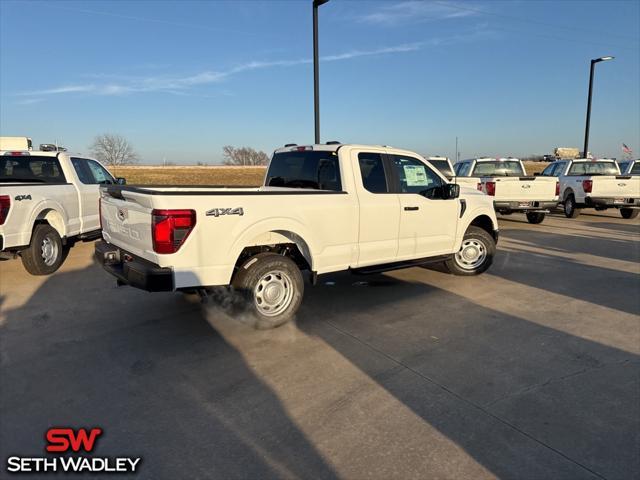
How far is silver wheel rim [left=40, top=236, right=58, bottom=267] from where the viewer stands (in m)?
7.07

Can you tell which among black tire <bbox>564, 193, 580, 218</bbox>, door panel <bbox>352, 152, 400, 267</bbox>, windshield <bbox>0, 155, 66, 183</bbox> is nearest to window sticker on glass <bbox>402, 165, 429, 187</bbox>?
door panel <bbox>352, 152, 400, 267</bbox>

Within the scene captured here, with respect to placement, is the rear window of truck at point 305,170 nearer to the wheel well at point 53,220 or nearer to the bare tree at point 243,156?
the wheel well at point 53,220

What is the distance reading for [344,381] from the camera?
11.8 ft

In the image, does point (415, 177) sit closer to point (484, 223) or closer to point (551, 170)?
point (484, 223)

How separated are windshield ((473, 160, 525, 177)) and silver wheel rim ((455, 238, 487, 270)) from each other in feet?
24.7

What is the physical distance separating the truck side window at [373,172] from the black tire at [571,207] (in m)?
11.5

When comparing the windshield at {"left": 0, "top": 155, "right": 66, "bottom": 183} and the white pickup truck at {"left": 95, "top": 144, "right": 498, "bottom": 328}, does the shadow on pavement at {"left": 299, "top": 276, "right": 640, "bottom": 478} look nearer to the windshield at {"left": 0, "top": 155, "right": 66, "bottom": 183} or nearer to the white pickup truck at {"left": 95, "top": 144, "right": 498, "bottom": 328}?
the white pickup truck at {"left": 95, "top": 144, "right": 498, "bottom": 328}

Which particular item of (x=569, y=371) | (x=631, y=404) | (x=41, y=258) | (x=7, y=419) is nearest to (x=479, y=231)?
(x=569, y=371)

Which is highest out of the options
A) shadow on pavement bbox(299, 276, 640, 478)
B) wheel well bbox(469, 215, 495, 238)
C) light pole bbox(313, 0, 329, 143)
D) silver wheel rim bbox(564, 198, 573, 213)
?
light pole bbox(313, 0, 329, 143)

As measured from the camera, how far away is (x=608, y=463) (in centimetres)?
257

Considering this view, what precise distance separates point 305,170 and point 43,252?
180 inches

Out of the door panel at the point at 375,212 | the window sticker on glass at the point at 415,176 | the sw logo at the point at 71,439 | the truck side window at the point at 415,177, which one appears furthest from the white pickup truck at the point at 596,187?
the sw logo at the point at 71,439

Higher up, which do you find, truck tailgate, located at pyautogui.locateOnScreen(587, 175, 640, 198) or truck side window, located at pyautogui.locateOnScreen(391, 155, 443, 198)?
truck side window, located at pyautogui.locateOnScreen(391, 155, 443, 198)

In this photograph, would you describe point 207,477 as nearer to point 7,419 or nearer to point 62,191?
point 7,419
